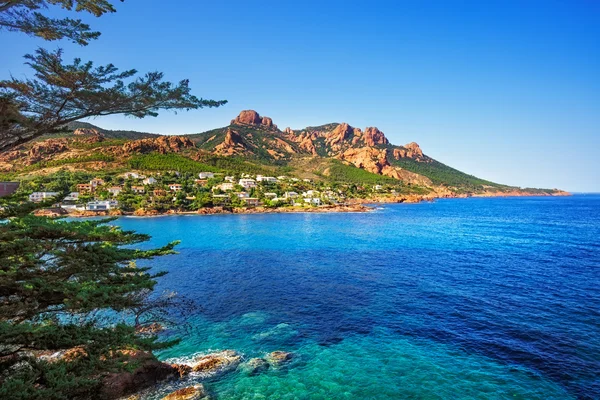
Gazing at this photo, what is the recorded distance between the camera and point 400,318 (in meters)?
21.0

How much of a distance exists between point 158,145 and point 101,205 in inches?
3117

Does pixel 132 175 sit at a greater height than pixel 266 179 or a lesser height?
lesser

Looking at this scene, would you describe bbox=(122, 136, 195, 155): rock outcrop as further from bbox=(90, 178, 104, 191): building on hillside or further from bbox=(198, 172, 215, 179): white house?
bbox=(90, 178, 104, 191): building on hillside

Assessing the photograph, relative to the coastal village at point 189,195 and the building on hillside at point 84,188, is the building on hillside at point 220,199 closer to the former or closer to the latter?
the coastal village at point 189,195

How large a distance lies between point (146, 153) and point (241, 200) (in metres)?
71.4

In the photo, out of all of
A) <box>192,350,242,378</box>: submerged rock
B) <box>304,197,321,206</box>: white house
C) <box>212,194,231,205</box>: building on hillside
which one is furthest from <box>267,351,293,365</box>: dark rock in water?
<box>304,197,321,206</box>: white house

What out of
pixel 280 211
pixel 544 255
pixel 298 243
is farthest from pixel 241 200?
pixel 544 255

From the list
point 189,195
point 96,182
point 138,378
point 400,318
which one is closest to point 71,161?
point 96,182

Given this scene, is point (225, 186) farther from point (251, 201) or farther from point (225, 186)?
point (251, 201)

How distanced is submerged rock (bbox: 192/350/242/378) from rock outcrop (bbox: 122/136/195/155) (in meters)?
149

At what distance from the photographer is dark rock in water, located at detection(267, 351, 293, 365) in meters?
15.8

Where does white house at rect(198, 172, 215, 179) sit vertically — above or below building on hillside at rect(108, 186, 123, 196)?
above

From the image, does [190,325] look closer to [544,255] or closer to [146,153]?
[544,255]

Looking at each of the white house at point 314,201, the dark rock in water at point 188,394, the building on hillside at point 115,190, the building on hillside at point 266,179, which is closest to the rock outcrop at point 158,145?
the building on hillside at point 115,190
